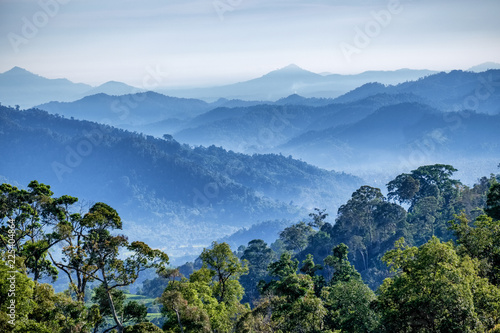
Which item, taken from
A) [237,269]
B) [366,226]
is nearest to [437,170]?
[366,226]

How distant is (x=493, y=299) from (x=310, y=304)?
8.82 meters

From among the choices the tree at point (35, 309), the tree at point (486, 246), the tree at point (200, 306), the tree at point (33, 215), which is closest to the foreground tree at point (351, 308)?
the tree at point (200, 306)

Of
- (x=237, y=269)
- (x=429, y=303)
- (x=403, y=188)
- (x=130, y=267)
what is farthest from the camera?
(x=403, y=188)

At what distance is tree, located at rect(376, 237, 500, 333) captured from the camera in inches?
808

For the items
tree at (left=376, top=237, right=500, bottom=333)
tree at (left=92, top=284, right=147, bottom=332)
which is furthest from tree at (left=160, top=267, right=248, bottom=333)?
tree at (left=376, top=237, right=500, bottom=333)

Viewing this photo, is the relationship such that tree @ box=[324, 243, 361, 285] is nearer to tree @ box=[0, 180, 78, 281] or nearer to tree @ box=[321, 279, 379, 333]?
tree @ box=[321, 279, 379, 333]

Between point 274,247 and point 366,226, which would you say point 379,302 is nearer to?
point 366,226

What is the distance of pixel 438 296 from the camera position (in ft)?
68.9

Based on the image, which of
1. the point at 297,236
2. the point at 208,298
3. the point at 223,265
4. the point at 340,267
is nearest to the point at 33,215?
the point at 208,298

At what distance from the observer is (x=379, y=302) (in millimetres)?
24484

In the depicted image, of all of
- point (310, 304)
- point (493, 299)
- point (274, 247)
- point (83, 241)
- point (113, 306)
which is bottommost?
point (493, 299)

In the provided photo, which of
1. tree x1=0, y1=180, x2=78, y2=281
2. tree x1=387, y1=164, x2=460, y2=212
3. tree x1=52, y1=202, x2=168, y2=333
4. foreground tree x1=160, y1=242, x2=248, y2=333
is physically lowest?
foreground tree x1=160, y1=242, x2=248, y2=333

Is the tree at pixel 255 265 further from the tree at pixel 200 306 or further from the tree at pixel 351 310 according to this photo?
the tree at pixel 200 306

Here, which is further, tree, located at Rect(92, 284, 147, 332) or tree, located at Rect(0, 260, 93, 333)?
tree, located at Rect(92, 284, 147, 332)
